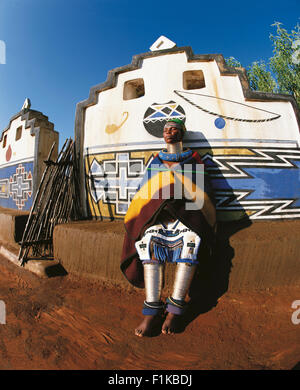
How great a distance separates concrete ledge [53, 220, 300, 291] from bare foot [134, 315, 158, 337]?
0.66m

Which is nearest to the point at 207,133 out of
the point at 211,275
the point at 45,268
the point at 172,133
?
the point at 172,133

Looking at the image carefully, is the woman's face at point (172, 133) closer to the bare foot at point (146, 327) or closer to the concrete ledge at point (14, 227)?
the bare foot at point (146, 327)

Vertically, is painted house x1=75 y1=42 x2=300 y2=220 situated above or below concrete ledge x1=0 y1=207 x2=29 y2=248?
above

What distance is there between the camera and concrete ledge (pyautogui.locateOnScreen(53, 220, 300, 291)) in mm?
2287

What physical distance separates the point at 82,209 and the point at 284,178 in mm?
3283

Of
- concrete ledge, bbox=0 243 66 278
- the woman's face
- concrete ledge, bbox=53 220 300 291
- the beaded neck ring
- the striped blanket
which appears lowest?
concrete ledge, bbox=0 243 66 278

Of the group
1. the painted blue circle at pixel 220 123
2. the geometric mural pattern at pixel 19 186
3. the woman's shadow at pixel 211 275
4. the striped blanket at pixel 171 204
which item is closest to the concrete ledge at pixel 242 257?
the woman's shadow at pixel 211 275

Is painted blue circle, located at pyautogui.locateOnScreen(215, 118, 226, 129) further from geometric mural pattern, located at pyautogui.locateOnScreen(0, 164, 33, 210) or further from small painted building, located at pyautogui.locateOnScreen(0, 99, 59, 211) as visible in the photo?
geometric mural pattern, located at pyautogui.locateOnScreen(0, 164, 33, 210)

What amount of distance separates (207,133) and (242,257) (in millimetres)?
1734

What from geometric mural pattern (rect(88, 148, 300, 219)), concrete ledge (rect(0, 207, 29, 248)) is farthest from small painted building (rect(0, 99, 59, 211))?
geometric mural pattern (rect(88, 148, 300, 219))

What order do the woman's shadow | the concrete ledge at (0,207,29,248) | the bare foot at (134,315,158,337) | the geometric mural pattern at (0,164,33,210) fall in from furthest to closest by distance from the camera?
the geometric mural pattern at (0,164,33,210) < the concrete ledge at (0,207,29,248) < the woman's shadow < the bare foot at (134,315,158,337)

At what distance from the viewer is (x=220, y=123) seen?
114 inches

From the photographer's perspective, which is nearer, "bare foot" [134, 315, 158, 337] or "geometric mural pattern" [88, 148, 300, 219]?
"bare foot" [134, 315, 158, 337]

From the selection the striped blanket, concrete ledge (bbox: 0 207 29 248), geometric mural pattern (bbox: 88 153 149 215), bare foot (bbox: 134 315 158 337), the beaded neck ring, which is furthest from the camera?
concrete ledge (bbox: 0 207 29 248)
